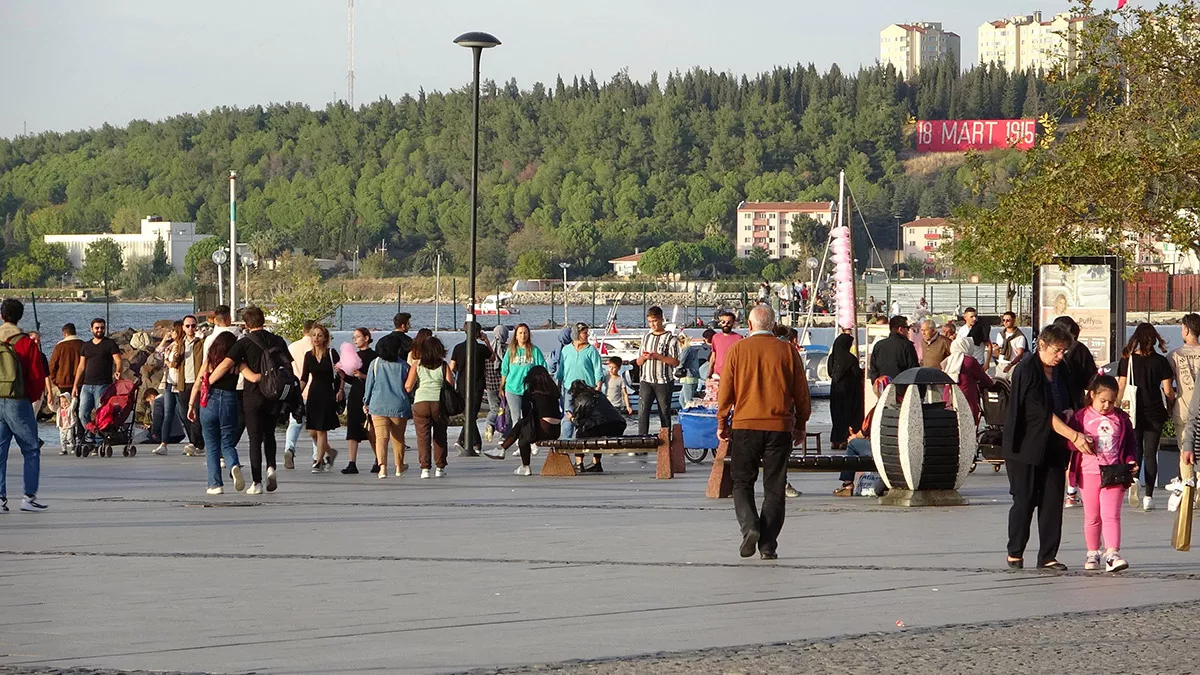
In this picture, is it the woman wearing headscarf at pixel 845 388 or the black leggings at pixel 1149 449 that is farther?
the woman wearing headscarf at pixel 845 388

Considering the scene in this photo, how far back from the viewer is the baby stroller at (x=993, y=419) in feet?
53.6

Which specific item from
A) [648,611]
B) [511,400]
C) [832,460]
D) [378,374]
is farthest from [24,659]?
[511,400]

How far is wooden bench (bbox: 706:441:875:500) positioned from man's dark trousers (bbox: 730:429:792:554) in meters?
3.55

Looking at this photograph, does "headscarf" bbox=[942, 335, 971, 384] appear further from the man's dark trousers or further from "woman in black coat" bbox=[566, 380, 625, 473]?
the man's dark trousers

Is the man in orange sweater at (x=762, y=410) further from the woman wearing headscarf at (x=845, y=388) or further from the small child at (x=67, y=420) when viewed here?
the small child at (x=67, y=420)

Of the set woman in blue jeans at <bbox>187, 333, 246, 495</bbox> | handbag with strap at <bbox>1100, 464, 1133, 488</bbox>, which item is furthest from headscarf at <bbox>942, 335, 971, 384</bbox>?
woman in blue jeans at <bbox>187, 333, 246, 495</bbox>

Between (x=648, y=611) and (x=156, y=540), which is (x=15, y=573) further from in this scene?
(x=648, y=611)

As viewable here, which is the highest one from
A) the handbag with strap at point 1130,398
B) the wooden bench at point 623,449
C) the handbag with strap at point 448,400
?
the handbag with strap at point 1130,398

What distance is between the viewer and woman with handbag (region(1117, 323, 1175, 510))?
13406 mm

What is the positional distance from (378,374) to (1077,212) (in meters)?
9.48

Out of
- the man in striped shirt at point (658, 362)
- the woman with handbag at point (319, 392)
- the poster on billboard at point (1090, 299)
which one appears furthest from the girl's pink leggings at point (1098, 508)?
the poster on billboard at point (1090, 299)

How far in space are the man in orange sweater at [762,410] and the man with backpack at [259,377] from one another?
5614 mm

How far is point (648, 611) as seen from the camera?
812 centimetres

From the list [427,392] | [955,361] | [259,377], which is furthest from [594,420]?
[259,377]
